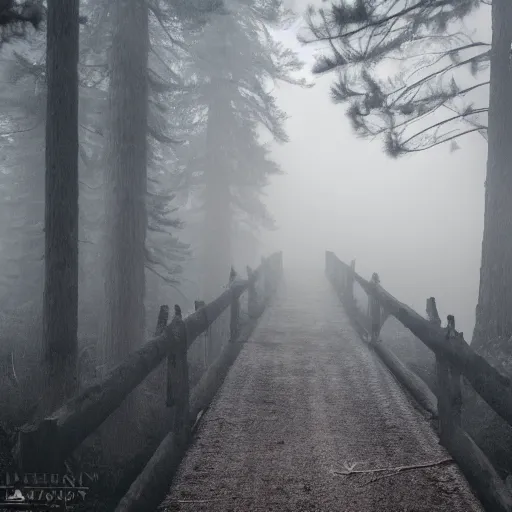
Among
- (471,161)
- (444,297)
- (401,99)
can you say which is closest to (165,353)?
(401,99)

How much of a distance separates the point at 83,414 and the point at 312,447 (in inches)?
94.4

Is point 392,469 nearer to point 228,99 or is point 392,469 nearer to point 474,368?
point 474,368

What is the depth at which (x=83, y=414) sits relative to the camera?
116 inches

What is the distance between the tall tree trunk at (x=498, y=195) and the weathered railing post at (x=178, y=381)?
5607 millimetres

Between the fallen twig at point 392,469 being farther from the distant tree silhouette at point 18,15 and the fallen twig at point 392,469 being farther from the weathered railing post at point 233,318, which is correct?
the distant tree silhouette at point 18,15

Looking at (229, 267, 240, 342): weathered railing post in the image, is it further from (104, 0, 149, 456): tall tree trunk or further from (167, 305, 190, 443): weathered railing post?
(167, 305, 190, 443): weathered railing post

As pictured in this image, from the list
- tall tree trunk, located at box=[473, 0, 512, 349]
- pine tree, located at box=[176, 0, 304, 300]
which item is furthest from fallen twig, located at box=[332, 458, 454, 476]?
pine tree, located at box=[176, 0, 304, 300]

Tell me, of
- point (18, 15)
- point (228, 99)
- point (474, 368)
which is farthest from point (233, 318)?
point (228, 99)

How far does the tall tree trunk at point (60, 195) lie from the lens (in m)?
5.78

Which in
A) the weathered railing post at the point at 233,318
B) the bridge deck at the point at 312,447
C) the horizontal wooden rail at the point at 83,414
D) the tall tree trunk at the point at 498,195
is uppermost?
the tall tree trunk at the point at 498,195

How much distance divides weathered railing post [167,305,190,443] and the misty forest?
3 cm

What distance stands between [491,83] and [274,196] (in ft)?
251

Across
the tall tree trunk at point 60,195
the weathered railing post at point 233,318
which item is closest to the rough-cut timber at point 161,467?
the tall tree trunk at point 60,195

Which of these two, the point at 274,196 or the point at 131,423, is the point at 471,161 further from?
the point at 131,423
